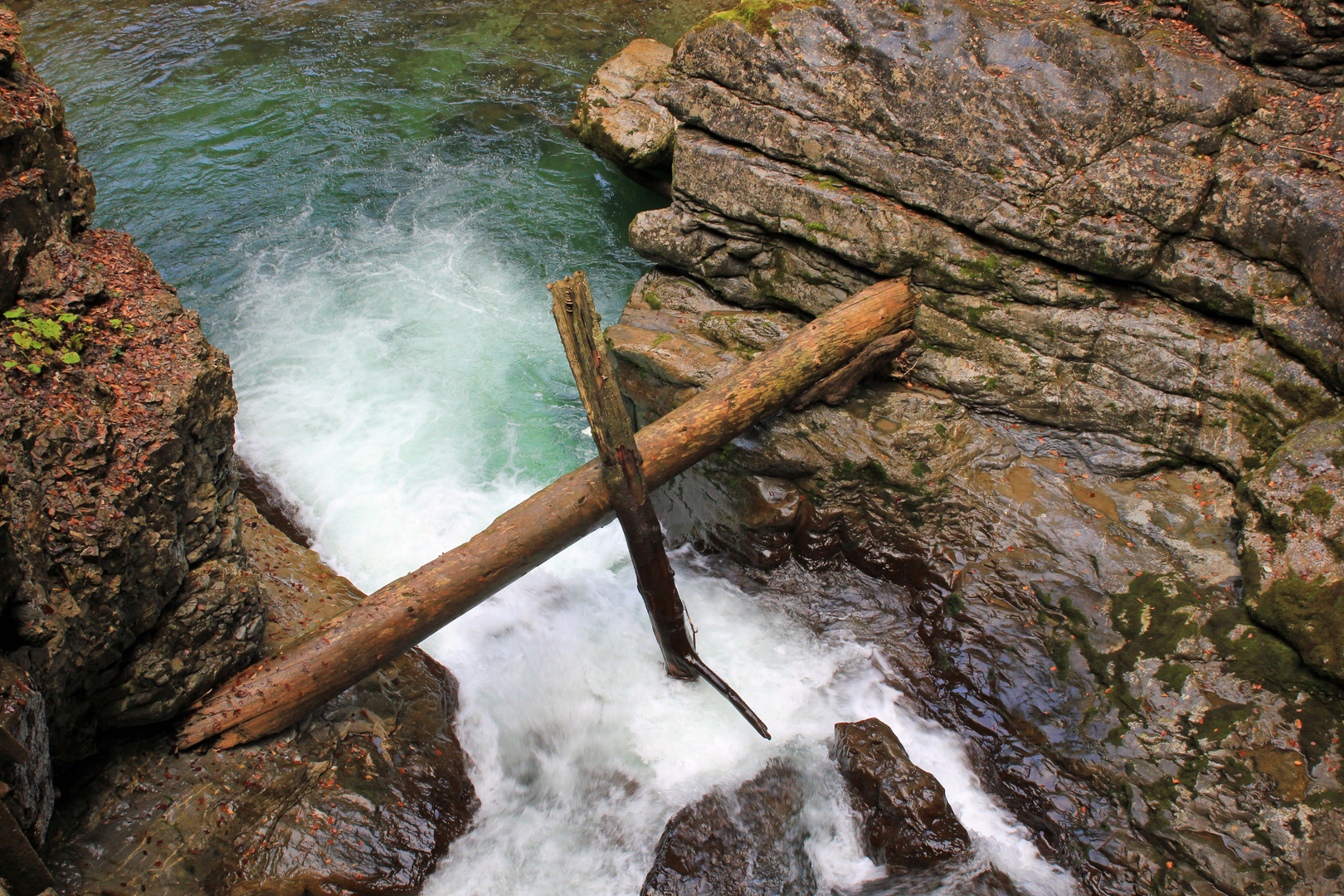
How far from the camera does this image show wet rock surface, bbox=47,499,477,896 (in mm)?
3613

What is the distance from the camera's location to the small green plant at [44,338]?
380cm

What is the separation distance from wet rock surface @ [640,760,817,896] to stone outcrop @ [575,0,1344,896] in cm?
135

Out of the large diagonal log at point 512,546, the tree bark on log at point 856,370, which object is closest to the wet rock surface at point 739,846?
the large diagonal log at point 512,546

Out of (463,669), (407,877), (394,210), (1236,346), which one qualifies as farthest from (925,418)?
(394,210)

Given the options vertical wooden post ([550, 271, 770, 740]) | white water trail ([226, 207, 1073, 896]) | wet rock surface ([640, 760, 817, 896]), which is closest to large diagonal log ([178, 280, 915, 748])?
vertical wooden post ([550, 271, 770, 740])

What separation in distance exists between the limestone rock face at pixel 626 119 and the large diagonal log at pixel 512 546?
497 centimetres

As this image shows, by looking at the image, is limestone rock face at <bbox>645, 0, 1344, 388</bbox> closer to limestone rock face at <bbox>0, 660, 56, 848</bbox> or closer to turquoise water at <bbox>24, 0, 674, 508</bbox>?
turquoise water at <bbox>24, 0, 674, 508</bbox>

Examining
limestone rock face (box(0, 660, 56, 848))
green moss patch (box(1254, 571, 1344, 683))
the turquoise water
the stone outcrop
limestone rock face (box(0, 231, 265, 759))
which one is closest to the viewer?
limestone rock face (box(0, 660, 56, 848))

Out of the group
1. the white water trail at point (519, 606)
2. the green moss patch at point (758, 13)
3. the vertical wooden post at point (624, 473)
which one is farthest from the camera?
the green moss patch at point (758, 13)

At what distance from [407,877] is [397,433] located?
4.63m

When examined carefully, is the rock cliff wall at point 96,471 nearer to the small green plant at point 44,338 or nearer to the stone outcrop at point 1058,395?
the small green plant at point 44,338

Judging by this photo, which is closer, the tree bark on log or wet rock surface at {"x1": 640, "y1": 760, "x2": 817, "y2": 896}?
wet rock surface at {"x1": 640, "y1": 760, "x2": 817, "y2": 896}

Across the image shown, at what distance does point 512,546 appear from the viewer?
15.6 feet

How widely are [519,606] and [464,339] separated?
155 inches
